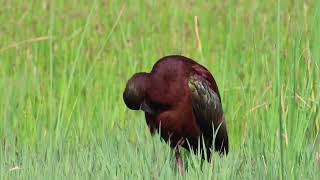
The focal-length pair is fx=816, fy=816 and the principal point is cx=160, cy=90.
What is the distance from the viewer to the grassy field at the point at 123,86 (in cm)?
353

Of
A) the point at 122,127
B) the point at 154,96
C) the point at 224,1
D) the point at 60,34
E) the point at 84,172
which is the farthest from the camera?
the point at 224,1

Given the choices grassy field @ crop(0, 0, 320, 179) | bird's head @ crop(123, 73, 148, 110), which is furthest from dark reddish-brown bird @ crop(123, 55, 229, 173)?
grassy field @ crop(0, 0, 320, 179)

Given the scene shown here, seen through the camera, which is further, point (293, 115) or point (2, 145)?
point (2, 145)

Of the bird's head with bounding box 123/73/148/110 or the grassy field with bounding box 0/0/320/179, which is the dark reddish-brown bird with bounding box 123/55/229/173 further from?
the grassy field with bounding box 0/0/320/179

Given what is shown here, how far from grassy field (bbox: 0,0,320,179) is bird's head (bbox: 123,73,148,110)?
20cm

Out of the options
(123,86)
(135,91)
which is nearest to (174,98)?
(135,91)

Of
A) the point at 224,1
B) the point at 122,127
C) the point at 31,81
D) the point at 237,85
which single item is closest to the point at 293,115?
the point at 122,127

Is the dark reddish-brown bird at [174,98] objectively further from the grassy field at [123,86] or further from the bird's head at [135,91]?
the grassy field at [123,86]

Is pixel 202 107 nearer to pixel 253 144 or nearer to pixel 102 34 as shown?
pixel 253 144

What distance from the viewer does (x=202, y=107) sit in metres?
3.99

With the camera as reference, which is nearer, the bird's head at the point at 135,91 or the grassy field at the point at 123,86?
the grassy field at the point at 123,86

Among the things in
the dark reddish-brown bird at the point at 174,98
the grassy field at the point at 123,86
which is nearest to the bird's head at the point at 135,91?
the dark reddish-brown bird at the point at 174,98

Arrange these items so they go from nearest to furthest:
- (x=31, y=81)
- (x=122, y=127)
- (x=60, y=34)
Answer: (x=122, y=127)
(x=31, y=81)
(x=60, y=34)

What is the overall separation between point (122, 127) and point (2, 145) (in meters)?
0.72
